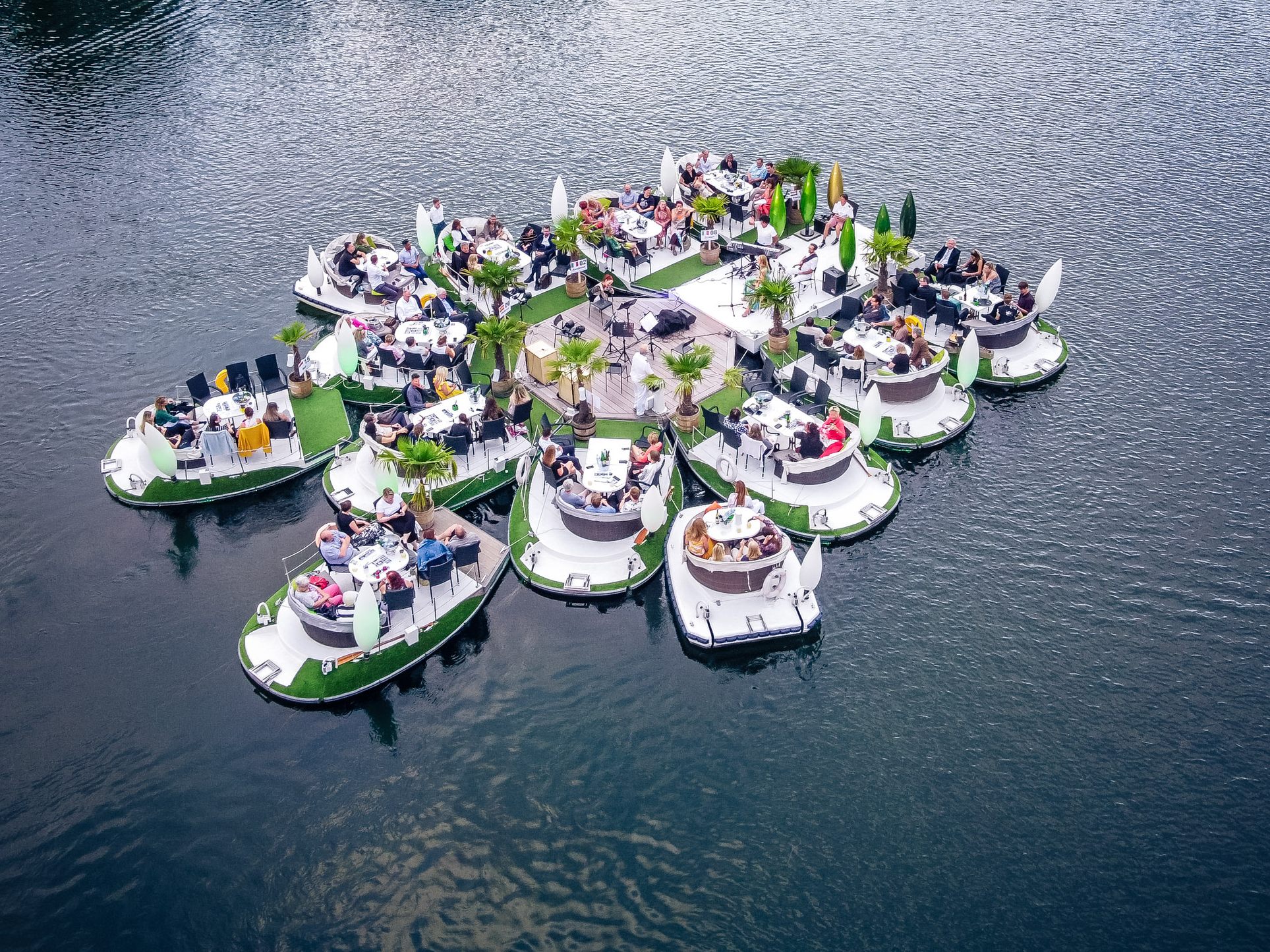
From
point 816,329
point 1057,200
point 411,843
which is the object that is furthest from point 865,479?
point 1057,200

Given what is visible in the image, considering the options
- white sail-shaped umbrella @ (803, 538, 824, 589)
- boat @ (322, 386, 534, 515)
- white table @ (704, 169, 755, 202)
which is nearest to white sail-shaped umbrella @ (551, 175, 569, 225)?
white table @ (704, 169, 755, 202)

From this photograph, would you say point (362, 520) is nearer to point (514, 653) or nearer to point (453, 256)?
point (514, 653)

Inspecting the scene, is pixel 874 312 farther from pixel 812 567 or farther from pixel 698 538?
pixel 812 567

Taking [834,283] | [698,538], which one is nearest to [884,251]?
[834,283]

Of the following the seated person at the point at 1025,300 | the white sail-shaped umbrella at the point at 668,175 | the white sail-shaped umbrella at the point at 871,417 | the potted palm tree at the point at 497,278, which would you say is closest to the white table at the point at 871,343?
the white sail-shaped umbrella at the point at 871,417

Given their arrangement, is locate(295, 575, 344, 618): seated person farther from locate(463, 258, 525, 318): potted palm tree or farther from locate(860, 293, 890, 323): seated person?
locate(860, 293, 890, 323): seated person

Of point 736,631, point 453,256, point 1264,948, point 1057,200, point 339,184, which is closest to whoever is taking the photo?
point 1264,948

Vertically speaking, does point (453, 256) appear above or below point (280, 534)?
above
